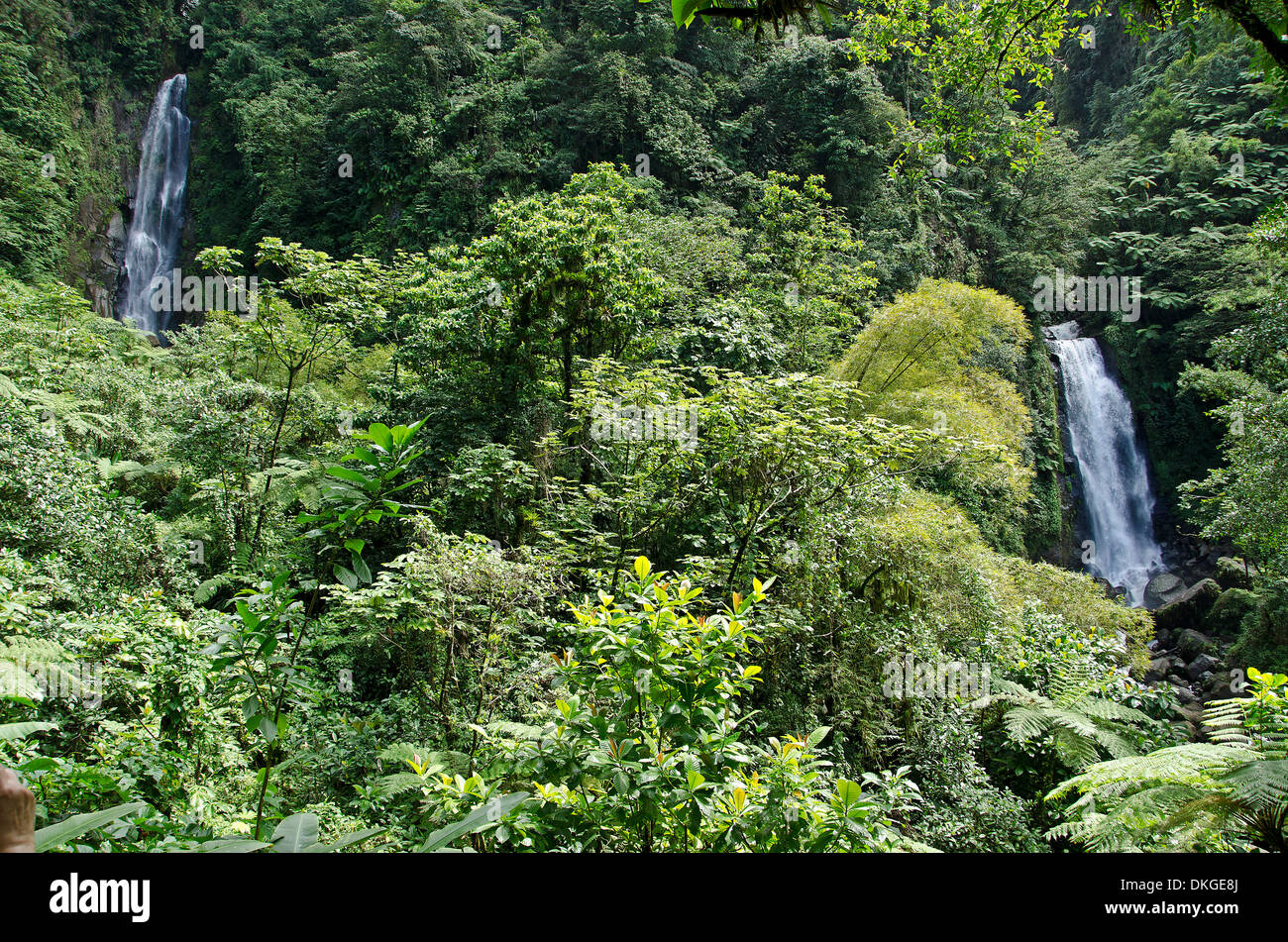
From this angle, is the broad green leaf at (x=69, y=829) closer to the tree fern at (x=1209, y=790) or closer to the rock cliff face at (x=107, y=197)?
the tree fern at (x=1209, y=790)

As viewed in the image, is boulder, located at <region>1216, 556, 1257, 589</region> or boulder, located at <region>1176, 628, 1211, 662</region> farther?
boulder, located at <region>1216, 556, 1257, 589</region>

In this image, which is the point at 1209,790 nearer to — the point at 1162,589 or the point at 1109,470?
the point at 1162,589

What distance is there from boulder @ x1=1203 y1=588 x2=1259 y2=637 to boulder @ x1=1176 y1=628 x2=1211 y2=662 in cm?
37

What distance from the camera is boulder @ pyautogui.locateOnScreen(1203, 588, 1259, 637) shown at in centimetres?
1526

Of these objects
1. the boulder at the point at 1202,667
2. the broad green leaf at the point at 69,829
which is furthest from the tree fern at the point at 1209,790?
the boulder at the point at 1202,667

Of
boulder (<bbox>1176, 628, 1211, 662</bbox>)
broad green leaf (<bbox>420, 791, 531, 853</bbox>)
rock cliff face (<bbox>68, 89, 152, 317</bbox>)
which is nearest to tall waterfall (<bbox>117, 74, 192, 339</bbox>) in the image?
rock cliff face (<bbox>68, 89, 152, 317</bbox>)

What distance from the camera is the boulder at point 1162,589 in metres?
18.5

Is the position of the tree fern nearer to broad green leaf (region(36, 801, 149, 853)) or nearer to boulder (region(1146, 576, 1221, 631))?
broad green leaf (region(36, 801, 149, 853))

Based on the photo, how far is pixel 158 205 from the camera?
25297 mm

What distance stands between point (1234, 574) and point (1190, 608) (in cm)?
169

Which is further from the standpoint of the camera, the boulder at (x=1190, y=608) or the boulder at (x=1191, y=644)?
the boulder at (x=1190, y=608)

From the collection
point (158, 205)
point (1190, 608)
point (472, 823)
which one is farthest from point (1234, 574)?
point (158, 205)

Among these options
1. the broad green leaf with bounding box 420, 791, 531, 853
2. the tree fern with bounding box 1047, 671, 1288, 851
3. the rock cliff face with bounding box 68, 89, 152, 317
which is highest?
the rock cliff face with bounding box 68, 89, 152, 317

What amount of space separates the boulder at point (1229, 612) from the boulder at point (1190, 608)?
343mm
